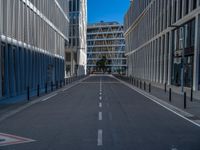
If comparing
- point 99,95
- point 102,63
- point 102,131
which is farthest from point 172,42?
point 102,63

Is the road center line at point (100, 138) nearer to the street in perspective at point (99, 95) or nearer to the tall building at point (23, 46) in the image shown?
the street in perspective at point (99, 95)

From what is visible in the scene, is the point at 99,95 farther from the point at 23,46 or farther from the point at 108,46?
the point at 108,46

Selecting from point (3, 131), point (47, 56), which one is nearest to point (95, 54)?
point (47, 56)

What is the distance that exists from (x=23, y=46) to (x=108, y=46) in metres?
127

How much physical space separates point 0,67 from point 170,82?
28218 mm

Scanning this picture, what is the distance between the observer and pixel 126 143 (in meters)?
8.01

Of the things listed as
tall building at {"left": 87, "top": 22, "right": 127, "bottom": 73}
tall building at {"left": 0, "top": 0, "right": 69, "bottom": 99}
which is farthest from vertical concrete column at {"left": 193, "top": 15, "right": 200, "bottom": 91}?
tall building at {"left": 87, "top": 22, "right": 127, "bottom": 73}

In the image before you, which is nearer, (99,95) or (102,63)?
(99,95)

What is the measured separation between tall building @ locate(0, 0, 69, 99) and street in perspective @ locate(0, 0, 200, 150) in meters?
0.07

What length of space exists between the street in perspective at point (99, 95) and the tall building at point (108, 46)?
80291 mm

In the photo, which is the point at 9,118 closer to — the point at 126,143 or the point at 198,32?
the point at 126,143

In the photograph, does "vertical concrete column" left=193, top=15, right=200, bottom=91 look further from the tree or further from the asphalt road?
the tree

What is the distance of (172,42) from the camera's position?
4147 cm

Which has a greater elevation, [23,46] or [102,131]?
[23,46]
